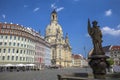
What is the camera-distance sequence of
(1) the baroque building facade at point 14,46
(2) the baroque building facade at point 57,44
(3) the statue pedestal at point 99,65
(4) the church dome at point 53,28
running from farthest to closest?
(4) the church dome at point 53,28
(2) the baroque building facade at point 57,44
(1) the baroque building facade at point 14,46
(3) the statue pedestal at point 99,65

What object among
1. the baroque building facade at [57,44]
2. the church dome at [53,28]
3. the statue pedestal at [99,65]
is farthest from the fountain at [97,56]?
the church dome at [53,28]

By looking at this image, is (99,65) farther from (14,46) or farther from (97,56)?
(14,46)

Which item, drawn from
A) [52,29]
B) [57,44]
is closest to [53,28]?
[52,29]

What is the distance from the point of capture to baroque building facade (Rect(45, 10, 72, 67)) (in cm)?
15262

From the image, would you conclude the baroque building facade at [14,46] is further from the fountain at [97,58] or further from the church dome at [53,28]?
the church dome at [53,28]

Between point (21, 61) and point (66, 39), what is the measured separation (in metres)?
106

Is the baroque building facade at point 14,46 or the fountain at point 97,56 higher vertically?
the baroque building facade at point 14,46

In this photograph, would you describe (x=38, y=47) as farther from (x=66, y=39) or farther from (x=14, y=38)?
(x=66, y=39)

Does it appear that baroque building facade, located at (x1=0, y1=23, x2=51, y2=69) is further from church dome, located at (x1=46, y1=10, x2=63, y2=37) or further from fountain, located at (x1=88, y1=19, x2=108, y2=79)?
church dome, located at (x1=46, y1=10, x2=63, y2=37)

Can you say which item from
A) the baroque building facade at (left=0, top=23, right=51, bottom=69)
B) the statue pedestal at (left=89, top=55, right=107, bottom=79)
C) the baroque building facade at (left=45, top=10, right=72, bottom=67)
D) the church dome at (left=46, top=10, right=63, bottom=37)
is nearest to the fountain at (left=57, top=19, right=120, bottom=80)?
the statue pedestal at (left=89, top=55, right=107, bottom=79)

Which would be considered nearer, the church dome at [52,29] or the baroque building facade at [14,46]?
the baroque building facade at [14,46]

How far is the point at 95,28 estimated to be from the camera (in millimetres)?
18203

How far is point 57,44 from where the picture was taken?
6068 inches

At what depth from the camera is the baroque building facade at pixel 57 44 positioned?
501 feet
